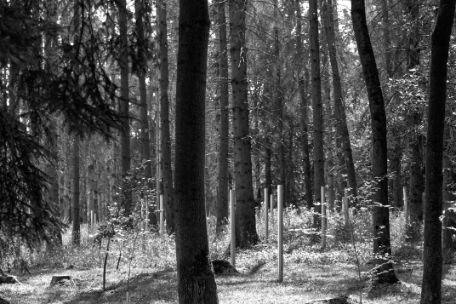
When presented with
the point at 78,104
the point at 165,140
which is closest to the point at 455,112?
the point at 78,104

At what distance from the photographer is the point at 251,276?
11.7 meters

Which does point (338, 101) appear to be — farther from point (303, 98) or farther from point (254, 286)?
point (254, 286)

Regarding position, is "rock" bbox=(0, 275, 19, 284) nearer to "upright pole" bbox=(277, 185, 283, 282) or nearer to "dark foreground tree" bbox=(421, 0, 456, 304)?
"upright pole" bbox=(277, 185, 283, 282)

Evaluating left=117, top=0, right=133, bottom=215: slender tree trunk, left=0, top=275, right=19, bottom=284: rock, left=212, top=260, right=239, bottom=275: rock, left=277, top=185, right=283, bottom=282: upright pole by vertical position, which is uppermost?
left=117, top=0, right=133, bottom=215: slender tree trunk

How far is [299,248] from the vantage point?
15.1m

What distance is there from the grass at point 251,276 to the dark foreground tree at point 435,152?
1.35m

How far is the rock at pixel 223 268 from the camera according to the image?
1180 cm

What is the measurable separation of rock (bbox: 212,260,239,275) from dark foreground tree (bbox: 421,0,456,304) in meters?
5.37

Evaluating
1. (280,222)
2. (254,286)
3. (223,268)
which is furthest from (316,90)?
(254,286)

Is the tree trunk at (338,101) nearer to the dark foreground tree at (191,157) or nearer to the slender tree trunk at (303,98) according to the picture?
the slender tree trunk at (303,98)

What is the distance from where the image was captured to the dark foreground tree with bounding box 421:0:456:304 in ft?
22.3

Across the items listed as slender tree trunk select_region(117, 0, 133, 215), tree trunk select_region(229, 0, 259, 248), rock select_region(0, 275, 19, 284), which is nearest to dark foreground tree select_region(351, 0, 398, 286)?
slender tree trunk select_region(117, 0, 133, 215)

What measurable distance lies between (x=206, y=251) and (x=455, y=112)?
584 cm

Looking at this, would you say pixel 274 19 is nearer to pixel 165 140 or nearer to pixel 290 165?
pixel 165 140
